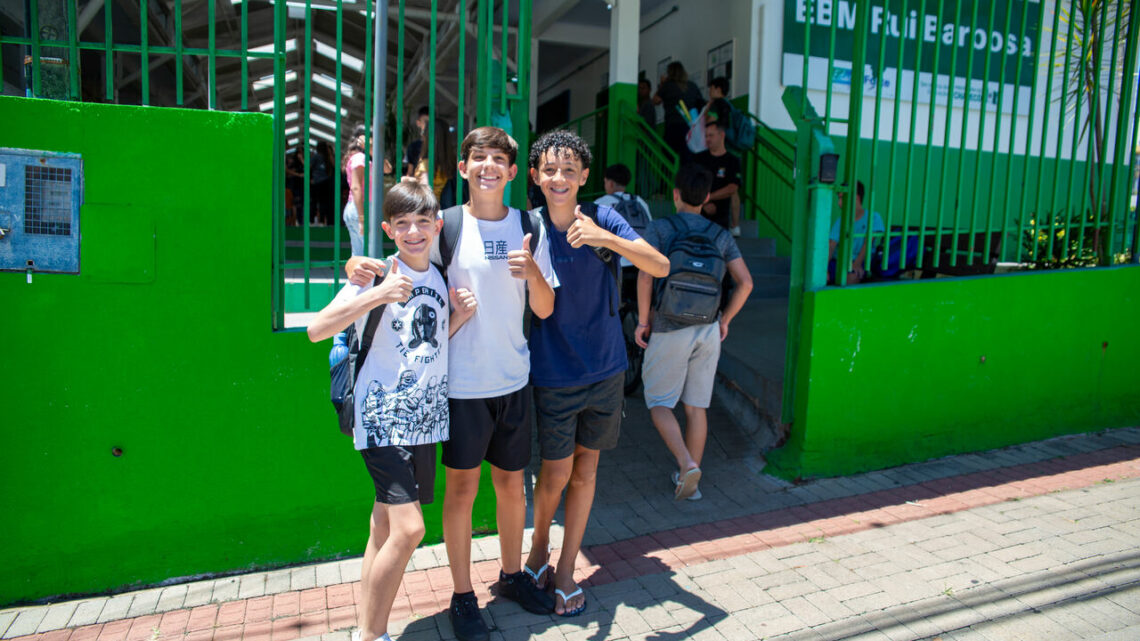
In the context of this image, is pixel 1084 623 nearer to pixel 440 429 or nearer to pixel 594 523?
pixel 594 523

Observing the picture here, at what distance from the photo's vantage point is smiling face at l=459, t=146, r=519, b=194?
9.78 ft

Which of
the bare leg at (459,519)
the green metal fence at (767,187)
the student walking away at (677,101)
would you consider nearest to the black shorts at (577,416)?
the bare leg at (459,519)

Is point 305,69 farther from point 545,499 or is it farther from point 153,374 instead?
point 545,499

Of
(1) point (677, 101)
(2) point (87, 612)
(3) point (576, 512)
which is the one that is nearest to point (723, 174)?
(1) point (677, 101)

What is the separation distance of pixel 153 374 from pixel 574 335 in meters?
1.86

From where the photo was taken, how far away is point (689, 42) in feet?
36.8

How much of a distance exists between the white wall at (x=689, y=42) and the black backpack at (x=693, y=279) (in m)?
5.98

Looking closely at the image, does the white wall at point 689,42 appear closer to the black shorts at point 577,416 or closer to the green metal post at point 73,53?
the black shorts at point 577,416

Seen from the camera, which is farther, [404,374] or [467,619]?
[467,619]

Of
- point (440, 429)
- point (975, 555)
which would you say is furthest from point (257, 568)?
point (975, 555)

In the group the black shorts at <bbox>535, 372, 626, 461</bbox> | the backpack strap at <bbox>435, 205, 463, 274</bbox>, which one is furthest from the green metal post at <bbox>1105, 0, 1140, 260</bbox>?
the backpack strap at <bbox>435, 205, 463, 274</bbox>

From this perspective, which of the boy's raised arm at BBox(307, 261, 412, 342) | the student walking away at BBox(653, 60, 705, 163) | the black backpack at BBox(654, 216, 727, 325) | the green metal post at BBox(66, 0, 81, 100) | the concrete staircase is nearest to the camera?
the boy's raised arm at BBox(307, 261, 412, 342)

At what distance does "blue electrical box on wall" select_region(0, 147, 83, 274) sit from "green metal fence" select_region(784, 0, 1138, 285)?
370 cm

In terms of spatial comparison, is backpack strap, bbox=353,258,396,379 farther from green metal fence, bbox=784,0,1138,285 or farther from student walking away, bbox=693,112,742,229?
student walking away, bbox=693,112,742,229
